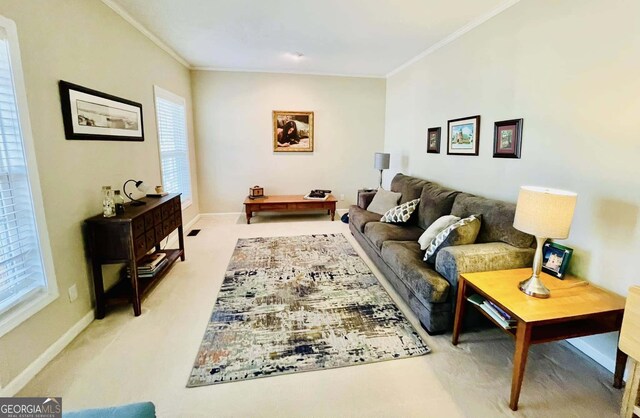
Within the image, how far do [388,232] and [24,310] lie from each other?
9.64ft

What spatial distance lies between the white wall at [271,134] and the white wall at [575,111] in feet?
8.52

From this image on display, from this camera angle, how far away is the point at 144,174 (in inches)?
138

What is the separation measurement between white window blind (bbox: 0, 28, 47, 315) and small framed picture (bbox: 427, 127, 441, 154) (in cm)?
401

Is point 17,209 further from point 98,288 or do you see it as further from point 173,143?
point 173,143

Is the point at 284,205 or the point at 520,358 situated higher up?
the point at 284,205

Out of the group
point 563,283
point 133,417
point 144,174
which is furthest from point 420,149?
point 133,417

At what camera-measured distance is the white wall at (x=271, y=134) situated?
5.45 meters

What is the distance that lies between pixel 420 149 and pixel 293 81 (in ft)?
8.65

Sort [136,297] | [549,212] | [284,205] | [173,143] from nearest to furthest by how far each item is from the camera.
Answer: [549,212] → [136,297] → [173,143] → [284,205]

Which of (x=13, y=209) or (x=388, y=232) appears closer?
(x=13, y=209)

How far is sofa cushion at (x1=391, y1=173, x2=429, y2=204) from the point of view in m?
3.94

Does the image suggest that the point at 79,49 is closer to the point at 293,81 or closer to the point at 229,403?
the point at 229,403

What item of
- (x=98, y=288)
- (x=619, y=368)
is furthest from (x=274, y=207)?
(x=619, y=368)

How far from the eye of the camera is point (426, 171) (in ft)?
14.4
